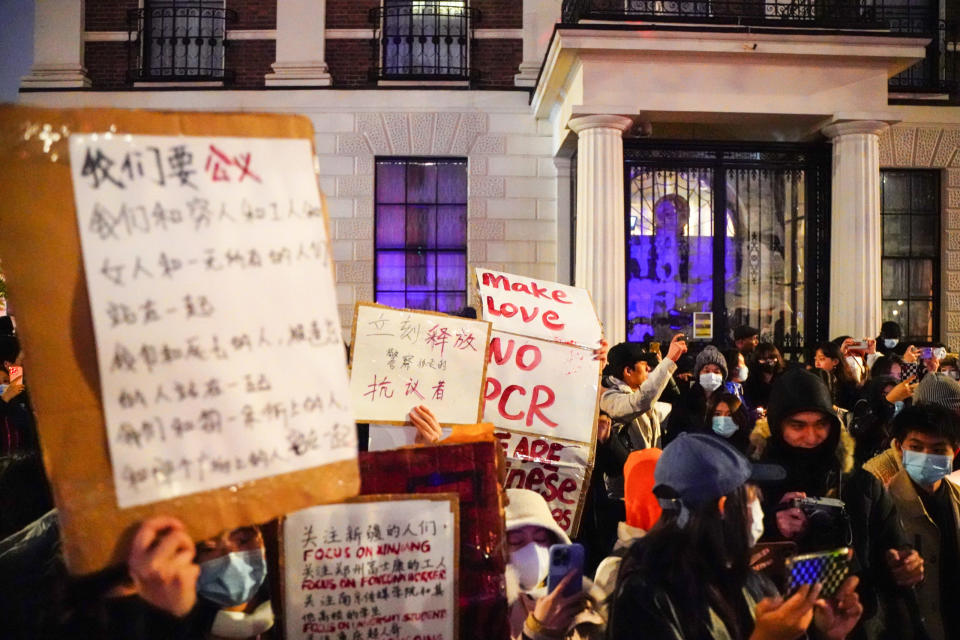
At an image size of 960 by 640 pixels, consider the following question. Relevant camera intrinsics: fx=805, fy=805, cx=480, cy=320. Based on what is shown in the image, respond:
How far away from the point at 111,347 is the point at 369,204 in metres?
11.1

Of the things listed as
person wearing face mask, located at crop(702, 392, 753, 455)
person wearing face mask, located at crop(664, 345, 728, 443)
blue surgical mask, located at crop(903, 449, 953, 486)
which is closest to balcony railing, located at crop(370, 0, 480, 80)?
person wearing face mask, located at crop(664, 345, 728, 443)

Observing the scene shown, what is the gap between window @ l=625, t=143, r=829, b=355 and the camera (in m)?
11.5

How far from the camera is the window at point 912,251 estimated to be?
12.9 meters

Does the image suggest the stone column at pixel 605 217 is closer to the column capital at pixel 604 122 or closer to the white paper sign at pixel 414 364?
the column capital at pixel 604 122

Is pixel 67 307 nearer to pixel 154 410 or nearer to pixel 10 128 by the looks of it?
pixel 154 410

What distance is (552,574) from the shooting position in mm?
2281

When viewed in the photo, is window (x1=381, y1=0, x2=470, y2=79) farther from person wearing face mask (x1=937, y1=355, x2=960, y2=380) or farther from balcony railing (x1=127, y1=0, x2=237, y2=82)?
person wearing face mask (x1=937, y1=355, x2=960, y2=380)

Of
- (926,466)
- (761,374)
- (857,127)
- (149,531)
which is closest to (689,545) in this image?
(149,531)

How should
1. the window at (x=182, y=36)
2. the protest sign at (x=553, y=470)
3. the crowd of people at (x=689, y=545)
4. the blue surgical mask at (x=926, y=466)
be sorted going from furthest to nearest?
the window at (x=182, y=36), the protest sign at (x=553, y=470), the blue surgical mask at (x=926, y=466), the crowd of people at (x=689, y=545)

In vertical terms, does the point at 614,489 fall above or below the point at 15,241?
below

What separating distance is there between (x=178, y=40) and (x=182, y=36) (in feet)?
0.31

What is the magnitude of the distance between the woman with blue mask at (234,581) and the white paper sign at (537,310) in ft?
7.98

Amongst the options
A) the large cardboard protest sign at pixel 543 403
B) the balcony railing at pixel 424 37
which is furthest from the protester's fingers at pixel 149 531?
the balcony railing at pixel 424 37

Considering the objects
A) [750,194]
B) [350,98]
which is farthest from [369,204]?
[750,194]
